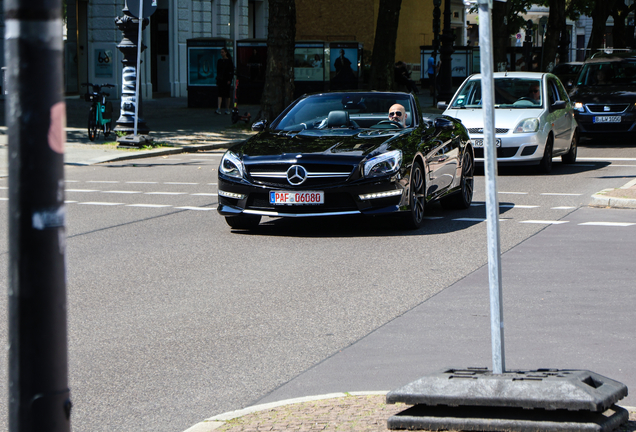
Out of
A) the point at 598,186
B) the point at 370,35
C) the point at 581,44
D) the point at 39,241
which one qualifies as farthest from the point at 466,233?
the point at 581,44

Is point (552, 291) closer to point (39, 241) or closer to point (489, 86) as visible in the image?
point (489, 86)

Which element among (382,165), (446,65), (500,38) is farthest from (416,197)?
(500,38)

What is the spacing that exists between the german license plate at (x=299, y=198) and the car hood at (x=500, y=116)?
6432 mm

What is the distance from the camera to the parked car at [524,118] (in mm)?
15711

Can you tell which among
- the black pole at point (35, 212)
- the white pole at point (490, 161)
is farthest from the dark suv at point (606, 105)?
the black pole at point (35, 212)

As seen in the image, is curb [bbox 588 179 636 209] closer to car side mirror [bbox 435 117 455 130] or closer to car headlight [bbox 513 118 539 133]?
car side mirror [bbox 435 117 455 130]

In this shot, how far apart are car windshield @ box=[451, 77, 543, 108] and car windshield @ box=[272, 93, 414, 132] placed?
18.0 feet

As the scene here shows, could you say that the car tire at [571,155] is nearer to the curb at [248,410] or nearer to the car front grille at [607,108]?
the car front grille at [607,108]

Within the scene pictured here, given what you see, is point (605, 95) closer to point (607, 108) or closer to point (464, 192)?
point (607, 108)

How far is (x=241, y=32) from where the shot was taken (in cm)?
4553

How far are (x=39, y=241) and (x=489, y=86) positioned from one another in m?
2.18

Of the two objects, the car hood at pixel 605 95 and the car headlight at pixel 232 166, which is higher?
the car hood at pixel 605 95

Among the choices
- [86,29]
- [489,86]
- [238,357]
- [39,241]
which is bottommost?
[238,357]

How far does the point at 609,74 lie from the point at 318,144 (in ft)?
46.4
